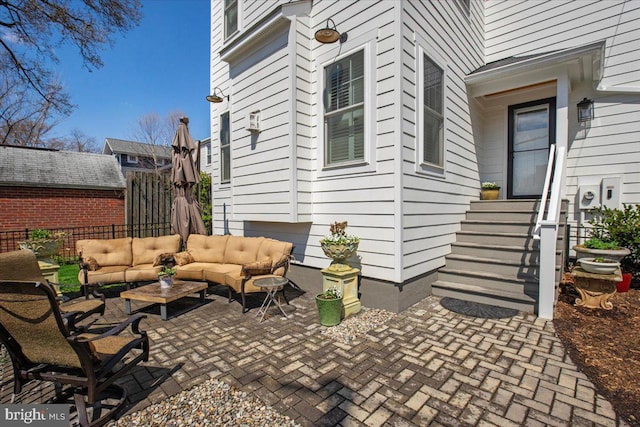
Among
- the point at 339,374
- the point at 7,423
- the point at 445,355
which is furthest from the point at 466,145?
the point at 7,423

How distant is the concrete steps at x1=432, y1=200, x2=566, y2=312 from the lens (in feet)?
15.2

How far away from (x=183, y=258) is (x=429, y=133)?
5.11m

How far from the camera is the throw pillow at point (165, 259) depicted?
18.6 feet

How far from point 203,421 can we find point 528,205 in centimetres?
649

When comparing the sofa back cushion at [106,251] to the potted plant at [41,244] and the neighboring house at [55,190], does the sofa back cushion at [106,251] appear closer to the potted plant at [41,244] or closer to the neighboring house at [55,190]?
the potted plant at [41,244]

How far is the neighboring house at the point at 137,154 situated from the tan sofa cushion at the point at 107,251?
23717 mm

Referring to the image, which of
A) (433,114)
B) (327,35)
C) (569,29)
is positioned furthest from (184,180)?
(569,29)

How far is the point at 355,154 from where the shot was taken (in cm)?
494

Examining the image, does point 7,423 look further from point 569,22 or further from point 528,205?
point 569,22

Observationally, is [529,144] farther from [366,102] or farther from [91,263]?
[91,263]

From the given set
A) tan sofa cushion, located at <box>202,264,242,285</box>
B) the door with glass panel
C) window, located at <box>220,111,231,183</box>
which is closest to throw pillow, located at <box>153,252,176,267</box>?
tan sofa cushion, located at <box>202,264,242,285</box>

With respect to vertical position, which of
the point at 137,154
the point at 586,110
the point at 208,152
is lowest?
the point at 586,110

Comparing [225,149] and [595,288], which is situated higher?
[225,149]

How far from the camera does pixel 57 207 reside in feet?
35.7
